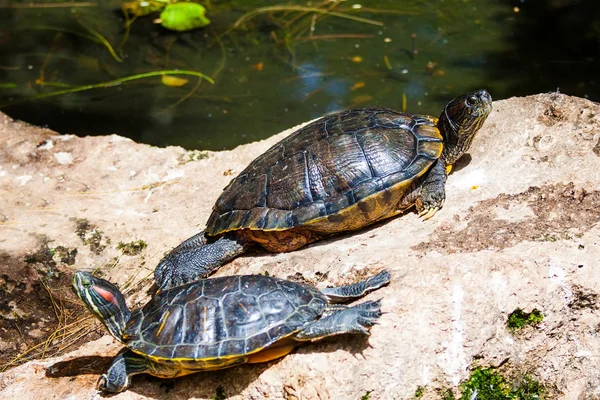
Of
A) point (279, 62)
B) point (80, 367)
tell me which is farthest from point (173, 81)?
point (80, 367)

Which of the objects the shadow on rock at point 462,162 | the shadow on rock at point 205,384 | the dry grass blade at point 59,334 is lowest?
the dry grass blade at point 59,334

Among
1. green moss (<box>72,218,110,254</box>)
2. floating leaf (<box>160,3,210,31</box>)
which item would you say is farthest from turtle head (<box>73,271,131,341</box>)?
floating leaf (<box>160,3,210,31</box>)

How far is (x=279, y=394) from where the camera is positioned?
405cm

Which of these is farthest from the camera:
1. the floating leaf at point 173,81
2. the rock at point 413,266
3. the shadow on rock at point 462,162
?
the floating leaf at point 173,81

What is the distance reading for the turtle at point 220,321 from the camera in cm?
392

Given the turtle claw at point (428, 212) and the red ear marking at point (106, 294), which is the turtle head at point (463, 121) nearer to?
the turtle claw at point (428, 212)

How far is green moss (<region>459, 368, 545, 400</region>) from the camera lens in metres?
4.10

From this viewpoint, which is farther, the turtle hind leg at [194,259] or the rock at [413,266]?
the turtle hind leg at [194,259]

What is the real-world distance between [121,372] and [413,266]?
6.32 ft

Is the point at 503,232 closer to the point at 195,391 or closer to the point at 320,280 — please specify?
the point at 320,280

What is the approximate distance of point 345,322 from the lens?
12.8 ft

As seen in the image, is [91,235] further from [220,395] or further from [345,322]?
[345,322]

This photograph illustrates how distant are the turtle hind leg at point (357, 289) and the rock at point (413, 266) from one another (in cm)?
6

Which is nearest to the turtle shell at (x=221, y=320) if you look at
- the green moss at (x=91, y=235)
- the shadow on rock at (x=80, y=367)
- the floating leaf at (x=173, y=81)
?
the shadow on rock at (x=80, y=367)
